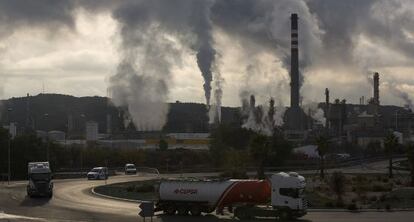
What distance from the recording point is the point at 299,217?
44594mm

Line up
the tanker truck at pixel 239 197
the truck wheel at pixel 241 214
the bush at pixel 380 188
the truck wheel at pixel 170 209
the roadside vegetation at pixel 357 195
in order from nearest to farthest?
1. the tanker truck at pixel 239 197
2. the truck wheel at pixel 241 214
3. the truck wheel at pixel 170 209
4. the roadside vegetation at pixel 357 195
5. the bush at pixel 380 188

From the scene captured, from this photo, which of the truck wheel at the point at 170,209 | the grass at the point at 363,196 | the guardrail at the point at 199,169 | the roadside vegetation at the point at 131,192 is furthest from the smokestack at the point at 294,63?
the truck wheel at the point at 170,209

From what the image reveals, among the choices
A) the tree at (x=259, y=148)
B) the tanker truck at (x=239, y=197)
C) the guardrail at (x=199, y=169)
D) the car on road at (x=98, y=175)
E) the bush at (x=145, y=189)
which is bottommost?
the guardrail at (x=199, y=169)

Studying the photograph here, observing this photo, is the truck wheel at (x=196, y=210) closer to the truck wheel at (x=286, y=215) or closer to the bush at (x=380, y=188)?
the truck wheel at (x=286, y=215)

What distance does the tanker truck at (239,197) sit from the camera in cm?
4397

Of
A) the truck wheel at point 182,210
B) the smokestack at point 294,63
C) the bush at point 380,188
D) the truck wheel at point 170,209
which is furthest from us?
the smokestack at point 294,63

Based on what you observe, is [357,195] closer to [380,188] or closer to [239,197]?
[380,188]

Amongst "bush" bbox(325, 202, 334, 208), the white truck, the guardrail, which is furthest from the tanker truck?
the guardrail

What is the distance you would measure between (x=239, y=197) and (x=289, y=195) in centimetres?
355

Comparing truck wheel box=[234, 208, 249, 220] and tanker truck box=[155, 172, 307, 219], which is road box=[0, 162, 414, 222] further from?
tanker truck box=[155, 172, 307, 219]

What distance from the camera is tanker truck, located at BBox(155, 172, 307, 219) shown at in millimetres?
43969

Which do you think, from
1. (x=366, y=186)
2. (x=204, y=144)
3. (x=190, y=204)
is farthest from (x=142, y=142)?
(x=190, y=204)

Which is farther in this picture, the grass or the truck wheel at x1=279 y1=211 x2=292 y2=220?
the grass

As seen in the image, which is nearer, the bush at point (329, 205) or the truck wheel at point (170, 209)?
the truck wheel at point (170, 209)
